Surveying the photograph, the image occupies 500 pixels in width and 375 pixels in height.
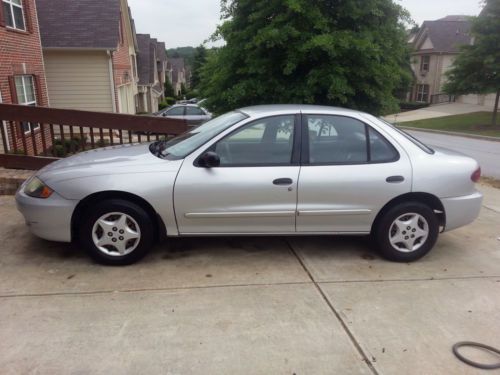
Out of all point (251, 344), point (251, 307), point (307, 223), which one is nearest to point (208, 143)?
point (307, 223)

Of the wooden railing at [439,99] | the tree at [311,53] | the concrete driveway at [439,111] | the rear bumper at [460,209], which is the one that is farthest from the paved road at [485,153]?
the wooden railing at [439,99]

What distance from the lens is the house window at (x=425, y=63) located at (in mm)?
42469

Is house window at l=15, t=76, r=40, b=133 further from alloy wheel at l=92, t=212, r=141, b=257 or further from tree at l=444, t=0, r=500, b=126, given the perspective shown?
tree at l=444, t=0, r=500, b=126

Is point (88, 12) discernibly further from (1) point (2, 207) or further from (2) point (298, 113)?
(2) point (298, 113)

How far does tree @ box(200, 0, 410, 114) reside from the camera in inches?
253

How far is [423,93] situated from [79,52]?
1447 inches

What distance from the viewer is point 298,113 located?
4312mm

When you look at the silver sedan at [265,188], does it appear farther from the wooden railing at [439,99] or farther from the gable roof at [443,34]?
the wooden railing at [439,99]

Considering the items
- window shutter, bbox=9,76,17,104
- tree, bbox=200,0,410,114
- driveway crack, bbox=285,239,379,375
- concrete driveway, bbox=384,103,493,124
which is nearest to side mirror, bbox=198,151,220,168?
driveway crack, bbox=285,239,379,375

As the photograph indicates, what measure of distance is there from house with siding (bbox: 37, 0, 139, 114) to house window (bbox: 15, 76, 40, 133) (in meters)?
4.13

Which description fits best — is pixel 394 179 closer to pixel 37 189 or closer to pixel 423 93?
pixel 37 189

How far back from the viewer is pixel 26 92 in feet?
40.3

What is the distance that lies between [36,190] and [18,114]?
3.28 m

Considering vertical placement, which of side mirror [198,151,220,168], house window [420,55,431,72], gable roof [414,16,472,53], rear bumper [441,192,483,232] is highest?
gable roof [414,16,472,53]
